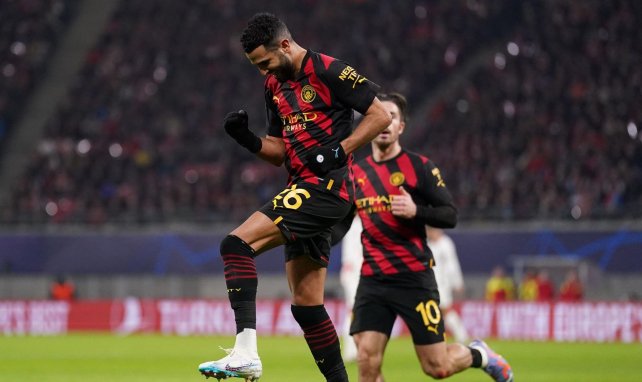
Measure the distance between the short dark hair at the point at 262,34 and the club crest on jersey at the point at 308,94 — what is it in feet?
1.17

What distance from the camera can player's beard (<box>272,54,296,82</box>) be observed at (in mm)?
7051

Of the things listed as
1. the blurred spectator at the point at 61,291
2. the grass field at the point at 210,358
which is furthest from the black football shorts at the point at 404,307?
the blurred spectator at the point at 61,291

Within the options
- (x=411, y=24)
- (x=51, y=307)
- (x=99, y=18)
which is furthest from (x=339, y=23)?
(x=51, y=307)

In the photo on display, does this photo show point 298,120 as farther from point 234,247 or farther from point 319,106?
point 234,247

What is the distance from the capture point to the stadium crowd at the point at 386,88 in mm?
26953

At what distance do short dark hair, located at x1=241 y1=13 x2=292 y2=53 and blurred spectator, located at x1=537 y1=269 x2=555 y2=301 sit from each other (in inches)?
742

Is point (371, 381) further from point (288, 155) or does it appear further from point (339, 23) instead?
point (339, 23)

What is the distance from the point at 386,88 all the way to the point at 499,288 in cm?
811

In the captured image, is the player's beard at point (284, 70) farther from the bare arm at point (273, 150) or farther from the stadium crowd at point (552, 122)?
the stadium crowd at point (552, 122)

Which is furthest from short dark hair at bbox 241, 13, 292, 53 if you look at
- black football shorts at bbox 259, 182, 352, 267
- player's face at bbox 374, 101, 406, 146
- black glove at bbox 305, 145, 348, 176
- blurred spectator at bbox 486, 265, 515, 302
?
blurred spectator at bbox 486, 265, 515, 302

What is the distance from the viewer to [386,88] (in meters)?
31.0

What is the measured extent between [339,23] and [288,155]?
1064 inches

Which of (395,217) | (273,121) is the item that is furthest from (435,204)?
(273,121)

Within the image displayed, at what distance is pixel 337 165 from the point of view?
709 centimetres
